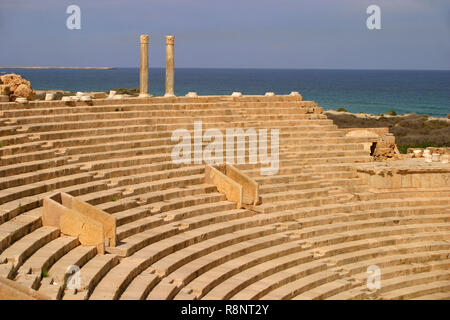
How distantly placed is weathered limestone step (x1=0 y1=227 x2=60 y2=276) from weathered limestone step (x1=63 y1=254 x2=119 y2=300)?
0.88m

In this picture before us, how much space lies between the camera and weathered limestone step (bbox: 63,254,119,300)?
1131 cm

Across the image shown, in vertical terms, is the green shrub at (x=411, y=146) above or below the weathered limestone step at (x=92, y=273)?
above

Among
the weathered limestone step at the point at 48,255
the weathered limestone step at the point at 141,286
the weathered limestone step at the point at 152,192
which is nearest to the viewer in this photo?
the weathered limestone step at the point at 48,255

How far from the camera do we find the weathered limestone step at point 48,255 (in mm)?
11625

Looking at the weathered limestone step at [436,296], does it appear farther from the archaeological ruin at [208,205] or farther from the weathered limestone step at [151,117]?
the weathered limestone step at [151,117]

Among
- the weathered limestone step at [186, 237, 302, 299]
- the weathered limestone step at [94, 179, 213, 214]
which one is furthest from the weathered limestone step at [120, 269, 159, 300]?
the weathered limestone step at [94, 179, 213, 214]

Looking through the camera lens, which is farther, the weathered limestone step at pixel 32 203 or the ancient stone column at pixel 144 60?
the ancient stone column at pixel 144 60

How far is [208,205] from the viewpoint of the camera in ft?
58.2

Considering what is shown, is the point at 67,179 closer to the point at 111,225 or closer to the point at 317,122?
the point at 111,225

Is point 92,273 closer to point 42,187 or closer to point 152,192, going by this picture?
point 42,187

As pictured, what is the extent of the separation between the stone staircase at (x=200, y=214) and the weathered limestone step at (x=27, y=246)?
32 mm

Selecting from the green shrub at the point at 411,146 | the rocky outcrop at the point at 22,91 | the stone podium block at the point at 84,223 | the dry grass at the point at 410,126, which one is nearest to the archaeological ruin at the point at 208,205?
the stone podium block at the point at 84,223

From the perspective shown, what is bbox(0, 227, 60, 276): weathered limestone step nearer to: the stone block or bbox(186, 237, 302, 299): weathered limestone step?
bbox(186, 237, 302, 299): weathered limestone step

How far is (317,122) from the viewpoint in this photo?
76.0 ft
